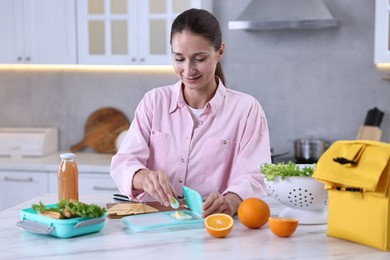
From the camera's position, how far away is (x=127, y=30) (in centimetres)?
434

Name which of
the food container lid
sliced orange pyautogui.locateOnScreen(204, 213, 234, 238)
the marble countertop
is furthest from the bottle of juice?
the marble countertop

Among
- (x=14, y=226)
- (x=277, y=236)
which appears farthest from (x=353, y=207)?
(x=14, y=226)

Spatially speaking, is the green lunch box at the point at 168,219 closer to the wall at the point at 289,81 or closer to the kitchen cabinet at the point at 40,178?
the kitchen cabinet at the point at 40,178

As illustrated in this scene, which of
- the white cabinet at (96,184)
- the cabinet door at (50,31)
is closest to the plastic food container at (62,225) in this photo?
the white cabinet at (96,184)

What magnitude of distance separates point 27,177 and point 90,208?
2.37 meters

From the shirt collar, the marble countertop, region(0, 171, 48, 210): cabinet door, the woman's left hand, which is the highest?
the shirt collar

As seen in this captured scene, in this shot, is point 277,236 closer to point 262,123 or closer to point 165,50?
point 262,123

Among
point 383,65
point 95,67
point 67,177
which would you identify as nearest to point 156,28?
point 95,67

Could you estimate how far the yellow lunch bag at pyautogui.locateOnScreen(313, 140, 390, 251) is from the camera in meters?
1.84

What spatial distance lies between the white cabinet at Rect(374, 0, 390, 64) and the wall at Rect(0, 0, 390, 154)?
0.38 metres

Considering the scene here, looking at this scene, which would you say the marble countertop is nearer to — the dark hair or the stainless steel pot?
the stainless steel pot

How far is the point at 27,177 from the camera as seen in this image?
4246 millimetres

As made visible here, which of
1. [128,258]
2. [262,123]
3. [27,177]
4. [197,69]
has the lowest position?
[27,177]

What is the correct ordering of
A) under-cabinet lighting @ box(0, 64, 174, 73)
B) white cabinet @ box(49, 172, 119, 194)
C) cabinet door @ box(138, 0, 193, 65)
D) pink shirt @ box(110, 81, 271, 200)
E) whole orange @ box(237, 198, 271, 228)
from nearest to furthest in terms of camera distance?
whole orange @ box(237, 198, 271, 228)
pink shirt @ box(110, 81, 271, 200)
white cabinet @ box(49, 172, 119, 194)
cabinet door @ box(138, 0, 193, 65)
under-cabinet lighting @ box(0, 64, 174, 73)
